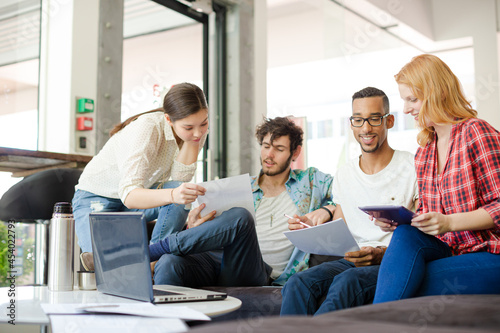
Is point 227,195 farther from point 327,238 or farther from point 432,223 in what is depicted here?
point 432,223

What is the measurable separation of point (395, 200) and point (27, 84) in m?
2.43

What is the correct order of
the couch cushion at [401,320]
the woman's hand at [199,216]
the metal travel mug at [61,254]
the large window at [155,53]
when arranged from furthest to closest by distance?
the large window at [155,53] → the woman's hand at [199,216] → the metal travel mug at [61,254] → the couch cushion at [401,320]

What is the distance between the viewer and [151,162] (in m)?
2.01

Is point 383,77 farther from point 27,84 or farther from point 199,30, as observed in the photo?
point 27,84

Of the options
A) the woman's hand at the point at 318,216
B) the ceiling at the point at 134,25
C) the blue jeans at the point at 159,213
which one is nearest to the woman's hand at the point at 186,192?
the blue jeans at the point at 159,213

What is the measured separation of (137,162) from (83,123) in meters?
1.57

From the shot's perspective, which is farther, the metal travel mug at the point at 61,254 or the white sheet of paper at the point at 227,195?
the white sheet of paper at the point at 227,195

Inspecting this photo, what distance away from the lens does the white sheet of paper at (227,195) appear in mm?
1797

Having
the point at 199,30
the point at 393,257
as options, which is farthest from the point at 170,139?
the point at 199,30

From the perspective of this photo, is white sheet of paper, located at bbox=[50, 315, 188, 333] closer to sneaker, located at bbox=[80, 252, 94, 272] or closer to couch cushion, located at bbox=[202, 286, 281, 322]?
sneaker, located at bbox=[80, 252, 94, 272]

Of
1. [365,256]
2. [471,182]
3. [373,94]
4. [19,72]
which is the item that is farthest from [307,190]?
[19,72]

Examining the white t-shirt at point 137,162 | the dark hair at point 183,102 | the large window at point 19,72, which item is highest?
the large window at point 19,72

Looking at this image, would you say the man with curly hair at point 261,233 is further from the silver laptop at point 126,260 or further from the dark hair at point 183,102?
the silver laptop at point 126,260

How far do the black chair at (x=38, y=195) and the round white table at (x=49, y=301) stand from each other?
860mm
